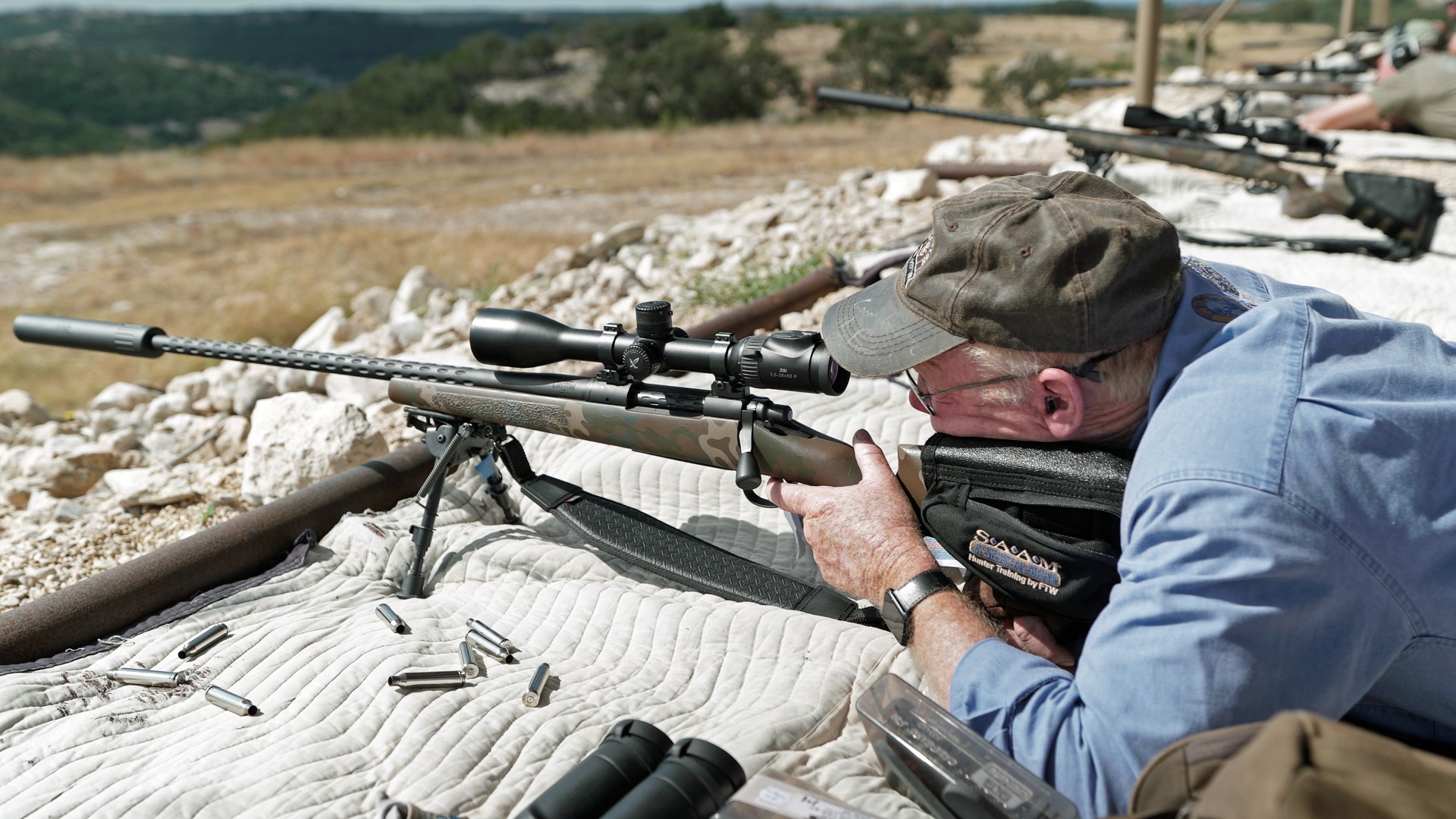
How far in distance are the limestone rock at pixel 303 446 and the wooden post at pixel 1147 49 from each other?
24.2 ft

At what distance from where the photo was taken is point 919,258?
2031mm

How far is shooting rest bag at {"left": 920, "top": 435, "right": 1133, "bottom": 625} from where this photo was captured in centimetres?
182

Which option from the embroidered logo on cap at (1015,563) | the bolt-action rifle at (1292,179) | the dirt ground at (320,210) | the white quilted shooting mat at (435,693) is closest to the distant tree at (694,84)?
the dirt ground at (320,210)

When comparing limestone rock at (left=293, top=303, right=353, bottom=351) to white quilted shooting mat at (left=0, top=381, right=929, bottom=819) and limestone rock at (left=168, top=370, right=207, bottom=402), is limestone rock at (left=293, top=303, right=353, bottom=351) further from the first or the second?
white quilted shooting mat at (left=0, top=381, right=929, bottom=819)

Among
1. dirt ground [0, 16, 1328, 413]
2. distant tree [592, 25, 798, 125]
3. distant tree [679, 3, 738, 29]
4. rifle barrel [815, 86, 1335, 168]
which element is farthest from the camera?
distant tree [679, 3, 738, 29]

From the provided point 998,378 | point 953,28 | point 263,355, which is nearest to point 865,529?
point 998,378

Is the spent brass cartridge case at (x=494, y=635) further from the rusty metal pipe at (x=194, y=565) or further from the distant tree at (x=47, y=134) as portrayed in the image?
the distant tree at (x=47, y=134)

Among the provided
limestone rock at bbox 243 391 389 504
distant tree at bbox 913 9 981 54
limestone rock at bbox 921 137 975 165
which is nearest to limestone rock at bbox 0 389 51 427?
limestone rock at bbox 243 391 389 504

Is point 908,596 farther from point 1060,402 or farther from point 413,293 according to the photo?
point 413,293

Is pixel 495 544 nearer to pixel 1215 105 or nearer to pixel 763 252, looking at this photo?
pixel 763 252

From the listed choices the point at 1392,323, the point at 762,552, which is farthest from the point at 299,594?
the point at 1392,323

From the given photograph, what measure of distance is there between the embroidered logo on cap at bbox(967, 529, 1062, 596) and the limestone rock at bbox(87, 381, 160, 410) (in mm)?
5301

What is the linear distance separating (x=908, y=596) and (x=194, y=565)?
2.02 meters

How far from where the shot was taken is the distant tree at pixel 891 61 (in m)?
39.6
